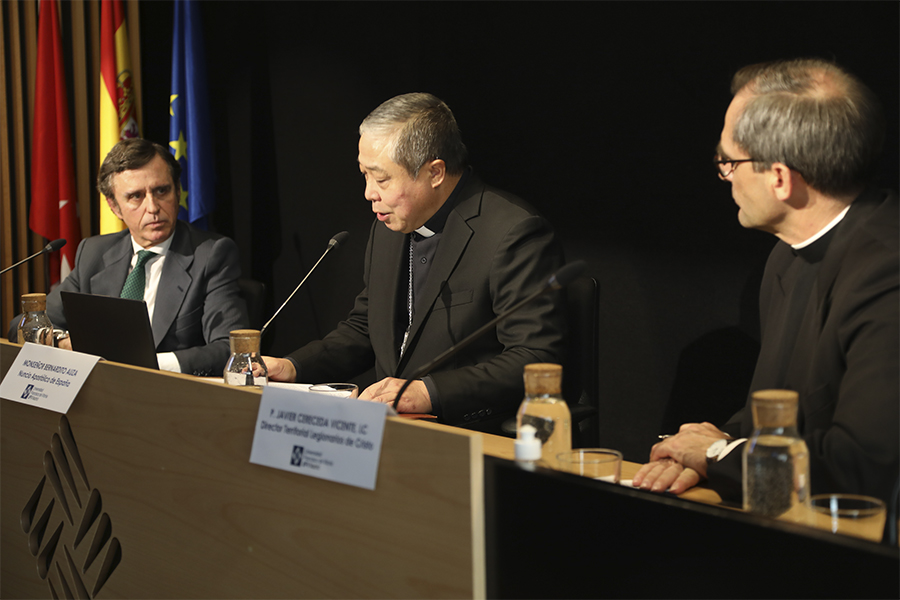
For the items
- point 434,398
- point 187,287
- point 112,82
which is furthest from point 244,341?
point 112,82

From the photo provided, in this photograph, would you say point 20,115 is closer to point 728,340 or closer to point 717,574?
point 728,340

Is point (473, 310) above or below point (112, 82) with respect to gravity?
below

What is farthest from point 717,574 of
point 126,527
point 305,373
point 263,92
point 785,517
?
point 263,92

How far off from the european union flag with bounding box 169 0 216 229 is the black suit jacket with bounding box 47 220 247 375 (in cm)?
110

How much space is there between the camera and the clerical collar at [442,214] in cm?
224

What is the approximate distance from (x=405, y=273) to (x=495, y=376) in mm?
509

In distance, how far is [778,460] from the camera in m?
0.90

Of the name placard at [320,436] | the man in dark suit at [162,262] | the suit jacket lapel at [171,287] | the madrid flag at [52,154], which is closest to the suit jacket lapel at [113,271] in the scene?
the man in dark suit at [162,262]

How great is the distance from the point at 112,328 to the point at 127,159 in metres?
1.20

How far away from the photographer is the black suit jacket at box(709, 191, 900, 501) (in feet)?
3.72

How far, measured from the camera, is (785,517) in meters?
0.89

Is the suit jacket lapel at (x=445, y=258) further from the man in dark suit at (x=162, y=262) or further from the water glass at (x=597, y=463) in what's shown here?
the water glass at (x=597, y=463)

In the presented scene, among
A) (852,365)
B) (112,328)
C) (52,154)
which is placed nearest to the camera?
(852,365)

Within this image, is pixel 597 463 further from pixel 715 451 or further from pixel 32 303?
pixel 32 303
